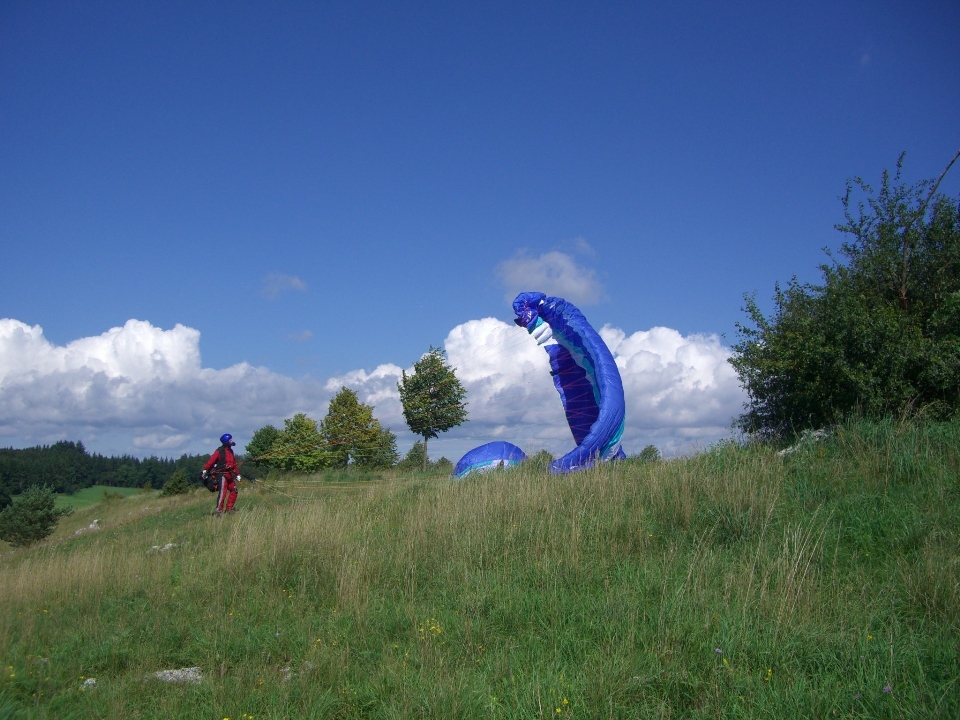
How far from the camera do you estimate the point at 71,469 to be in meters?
57.8

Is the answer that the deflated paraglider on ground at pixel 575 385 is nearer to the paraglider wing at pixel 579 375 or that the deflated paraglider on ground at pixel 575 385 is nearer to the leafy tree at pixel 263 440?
the paraglider wing at pixel 579 375

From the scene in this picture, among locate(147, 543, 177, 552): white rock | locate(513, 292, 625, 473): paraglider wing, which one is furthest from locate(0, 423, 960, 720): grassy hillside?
locate(513, 292, 625, 473): paraglider wing

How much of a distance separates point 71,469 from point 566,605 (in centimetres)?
6375

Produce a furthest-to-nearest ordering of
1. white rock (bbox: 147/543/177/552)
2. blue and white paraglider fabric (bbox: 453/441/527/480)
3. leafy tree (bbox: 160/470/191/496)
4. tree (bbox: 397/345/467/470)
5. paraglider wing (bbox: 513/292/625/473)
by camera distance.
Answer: leafy tree (bbox: 160/470/191/496) < tree (bbox: 397/345/467/470) < blue and white paraglider fabric (bbox: 453/441/527/480) < paraglider wing (bbox: 513/292/625/473) < white rock (bbox: 147/543/177/552)

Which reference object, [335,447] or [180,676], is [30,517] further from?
[180,676]

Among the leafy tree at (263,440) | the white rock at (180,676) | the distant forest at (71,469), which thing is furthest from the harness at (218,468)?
the distant forest at (71,469)

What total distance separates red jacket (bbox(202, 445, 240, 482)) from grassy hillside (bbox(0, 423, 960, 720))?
535cm

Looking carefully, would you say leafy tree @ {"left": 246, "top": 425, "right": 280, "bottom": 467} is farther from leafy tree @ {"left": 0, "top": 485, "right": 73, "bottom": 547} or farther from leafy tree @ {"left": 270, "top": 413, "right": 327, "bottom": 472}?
leafy tree @ {"left": 0, "top": 485, "right": 73, "bottom": 547}

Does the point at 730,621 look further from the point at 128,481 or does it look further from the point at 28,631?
the point at 128,481

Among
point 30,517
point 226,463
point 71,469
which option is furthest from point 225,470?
point 71,469

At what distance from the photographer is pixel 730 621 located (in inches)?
166

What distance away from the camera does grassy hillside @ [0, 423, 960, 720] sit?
3.77 m

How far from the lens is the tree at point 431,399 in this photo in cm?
2240

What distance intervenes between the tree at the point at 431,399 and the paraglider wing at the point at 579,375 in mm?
5977
